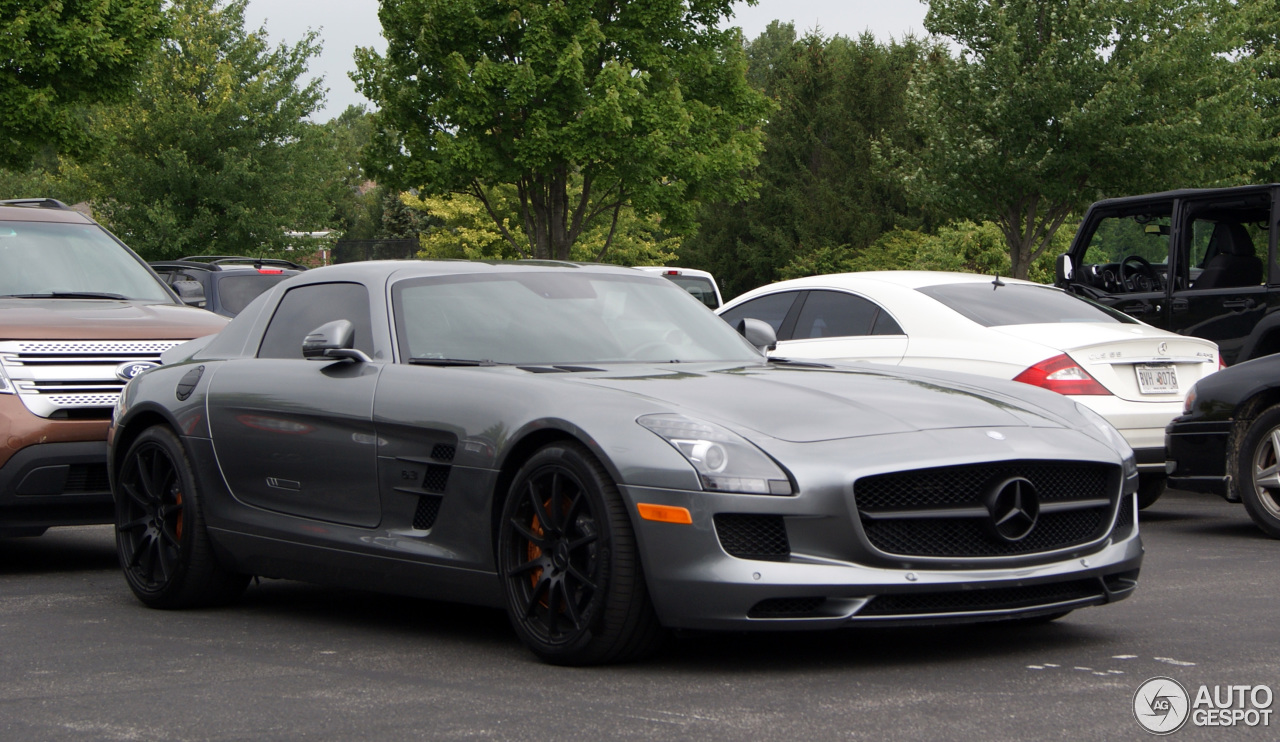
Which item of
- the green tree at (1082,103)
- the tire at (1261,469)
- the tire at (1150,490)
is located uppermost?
the green tree at (1082,103)

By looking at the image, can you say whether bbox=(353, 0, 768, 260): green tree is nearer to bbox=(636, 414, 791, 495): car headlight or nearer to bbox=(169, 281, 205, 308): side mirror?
bbox=(169, 281, 205, 308): side mirror

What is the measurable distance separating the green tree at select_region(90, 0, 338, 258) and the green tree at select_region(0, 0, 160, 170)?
1424 centimetres

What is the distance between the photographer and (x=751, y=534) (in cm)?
459

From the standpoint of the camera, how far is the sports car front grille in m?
4.63

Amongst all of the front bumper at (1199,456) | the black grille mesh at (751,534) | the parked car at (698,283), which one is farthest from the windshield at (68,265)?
the parked car at (698,283)

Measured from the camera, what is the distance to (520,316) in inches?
237

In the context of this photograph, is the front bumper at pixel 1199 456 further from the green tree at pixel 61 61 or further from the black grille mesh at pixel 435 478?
the green tree at pixel 61 61

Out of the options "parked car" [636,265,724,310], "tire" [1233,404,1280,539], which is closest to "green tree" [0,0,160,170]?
"parked car" [636,265,724,310]

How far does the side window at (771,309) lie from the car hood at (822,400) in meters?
5.07

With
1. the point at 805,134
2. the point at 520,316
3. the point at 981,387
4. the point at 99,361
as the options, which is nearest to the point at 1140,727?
the point at 981,387

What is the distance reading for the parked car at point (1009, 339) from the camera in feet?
29.7

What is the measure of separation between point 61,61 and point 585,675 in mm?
19804

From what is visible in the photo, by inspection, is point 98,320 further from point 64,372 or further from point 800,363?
point 800,363

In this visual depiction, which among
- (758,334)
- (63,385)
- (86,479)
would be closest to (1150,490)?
(758,334)
